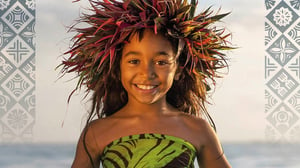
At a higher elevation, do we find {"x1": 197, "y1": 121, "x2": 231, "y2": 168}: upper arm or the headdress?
the headdress

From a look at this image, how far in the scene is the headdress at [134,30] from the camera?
279 centimetres

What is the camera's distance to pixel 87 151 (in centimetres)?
286

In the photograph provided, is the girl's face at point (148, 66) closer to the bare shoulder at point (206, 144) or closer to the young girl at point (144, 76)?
the young girl at point (144, 76)

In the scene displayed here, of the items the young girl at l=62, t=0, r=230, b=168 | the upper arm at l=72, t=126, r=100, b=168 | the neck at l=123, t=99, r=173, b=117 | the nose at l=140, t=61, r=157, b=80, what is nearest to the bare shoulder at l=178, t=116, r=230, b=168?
the young girl at l=62, t=0, r=230, b=168

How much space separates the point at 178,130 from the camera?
2857mm

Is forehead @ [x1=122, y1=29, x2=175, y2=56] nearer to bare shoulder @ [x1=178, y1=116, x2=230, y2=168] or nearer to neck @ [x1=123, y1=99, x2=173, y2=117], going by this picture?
neck @ [x1=123, y1=99, x2=173, y2=117]

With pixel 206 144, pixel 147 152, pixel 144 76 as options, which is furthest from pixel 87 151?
pixel 206 144

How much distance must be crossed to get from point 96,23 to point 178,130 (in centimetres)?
60

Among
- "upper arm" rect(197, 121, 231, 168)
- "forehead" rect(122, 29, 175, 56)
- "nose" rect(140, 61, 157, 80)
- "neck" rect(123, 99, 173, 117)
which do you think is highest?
"forehead" rect(122, 29, 175, 56)

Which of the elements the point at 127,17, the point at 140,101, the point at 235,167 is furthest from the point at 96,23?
the point at 235,167

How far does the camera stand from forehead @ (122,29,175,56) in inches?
108

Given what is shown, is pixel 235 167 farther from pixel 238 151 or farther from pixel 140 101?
pixel 140 101

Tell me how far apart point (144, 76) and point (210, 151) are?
48 centimetres

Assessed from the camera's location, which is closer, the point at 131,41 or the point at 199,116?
the point at 131,41
